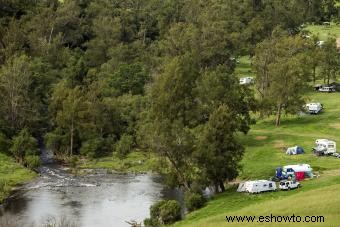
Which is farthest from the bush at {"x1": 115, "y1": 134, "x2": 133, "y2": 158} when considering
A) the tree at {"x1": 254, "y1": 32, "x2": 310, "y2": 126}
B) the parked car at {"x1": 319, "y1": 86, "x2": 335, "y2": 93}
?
the parked car at {"x1": 319, "y1": 86, "x2": 335, "y2": 93}

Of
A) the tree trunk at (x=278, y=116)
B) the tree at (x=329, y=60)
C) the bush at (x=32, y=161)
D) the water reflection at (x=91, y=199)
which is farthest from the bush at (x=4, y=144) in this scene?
the tree at (x=329, y=60)

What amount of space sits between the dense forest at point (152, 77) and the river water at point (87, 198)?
4842mm

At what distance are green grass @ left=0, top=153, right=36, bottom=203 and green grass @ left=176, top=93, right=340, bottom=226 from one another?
29716 mm

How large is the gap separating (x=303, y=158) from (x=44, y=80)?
63.6 meters

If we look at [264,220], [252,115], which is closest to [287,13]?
[252,115]

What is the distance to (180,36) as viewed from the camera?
143875 millimetres

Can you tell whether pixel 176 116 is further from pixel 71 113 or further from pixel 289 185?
pixel 289 185

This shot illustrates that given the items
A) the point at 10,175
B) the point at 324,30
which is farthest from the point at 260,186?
the point at 324,30

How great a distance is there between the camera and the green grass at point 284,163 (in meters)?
56.7

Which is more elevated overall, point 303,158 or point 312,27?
point 312,27

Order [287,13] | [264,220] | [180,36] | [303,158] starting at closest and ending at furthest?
[264,220], [303,158], [180,36], [287,13]

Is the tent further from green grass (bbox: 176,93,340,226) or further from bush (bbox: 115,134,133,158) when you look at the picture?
bush (bbox: 115,134,133,158)

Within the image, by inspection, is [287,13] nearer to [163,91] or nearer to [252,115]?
[252,115]

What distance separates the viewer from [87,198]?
81688 millimetres
